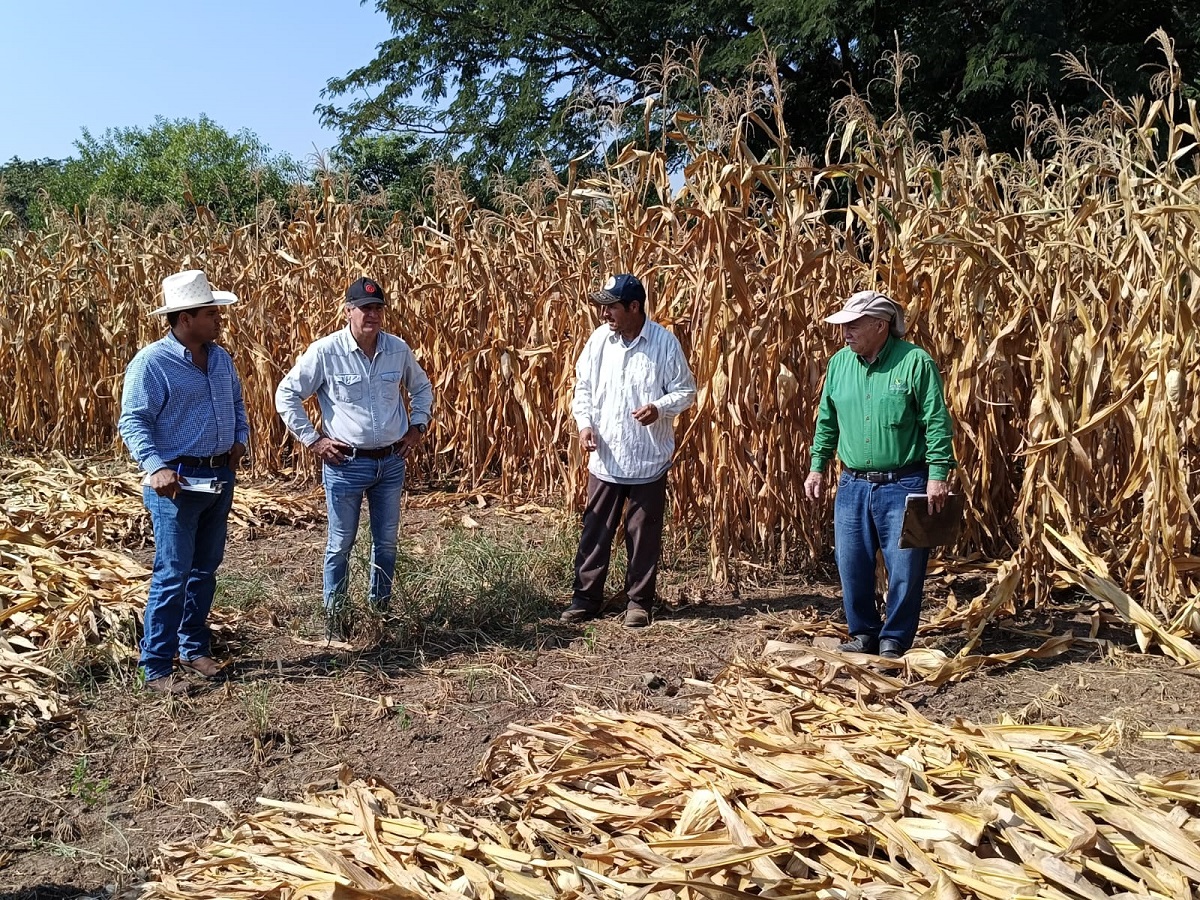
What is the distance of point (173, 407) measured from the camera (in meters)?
4.33

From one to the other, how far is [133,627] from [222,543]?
2.13 ft

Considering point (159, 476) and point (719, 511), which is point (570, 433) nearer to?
point (719, 511)

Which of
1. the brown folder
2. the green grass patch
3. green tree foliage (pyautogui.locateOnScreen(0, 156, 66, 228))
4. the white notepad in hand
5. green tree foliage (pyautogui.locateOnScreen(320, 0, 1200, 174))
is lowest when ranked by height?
the green grass patch

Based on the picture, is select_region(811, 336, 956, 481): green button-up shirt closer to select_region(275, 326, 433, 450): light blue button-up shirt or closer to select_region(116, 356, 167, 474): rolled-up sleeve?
select_region(275, 326, 433, 450): light blue button-up shirt

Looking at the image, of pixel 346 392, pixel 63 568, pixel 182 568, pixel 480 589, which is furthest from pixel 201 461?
pixel 480 589

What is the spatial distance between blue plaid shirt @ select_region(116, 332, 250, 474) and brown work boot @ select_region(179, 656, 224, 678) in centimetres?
91

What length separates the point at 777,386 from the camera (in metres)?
5.50

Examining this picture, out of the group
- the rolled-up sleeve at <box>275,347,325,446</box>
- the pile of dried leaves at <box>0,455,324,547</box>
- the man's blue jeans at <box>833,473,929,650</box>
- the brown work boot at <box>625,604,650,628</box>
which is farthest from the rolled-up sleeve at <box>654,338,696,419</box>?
the pile of dried leaves at <box>0,455,324,547</box>

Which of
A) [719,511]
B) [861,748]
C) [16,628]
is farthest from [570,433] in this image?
[861,748]

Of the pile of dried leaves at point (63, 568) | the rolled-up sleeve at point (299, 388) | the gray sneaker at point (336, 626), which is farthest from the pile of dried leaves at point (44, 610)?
the rolled-up sleeve at point (299, 388)

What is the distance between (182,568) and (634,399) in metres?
2.21

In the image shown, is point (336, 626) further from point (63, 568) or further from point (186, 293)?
point (186, 293)

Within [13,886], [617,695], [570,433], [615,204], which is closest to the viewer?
[13,886]

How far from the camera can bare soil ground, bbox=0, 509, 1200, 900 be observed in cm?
339
